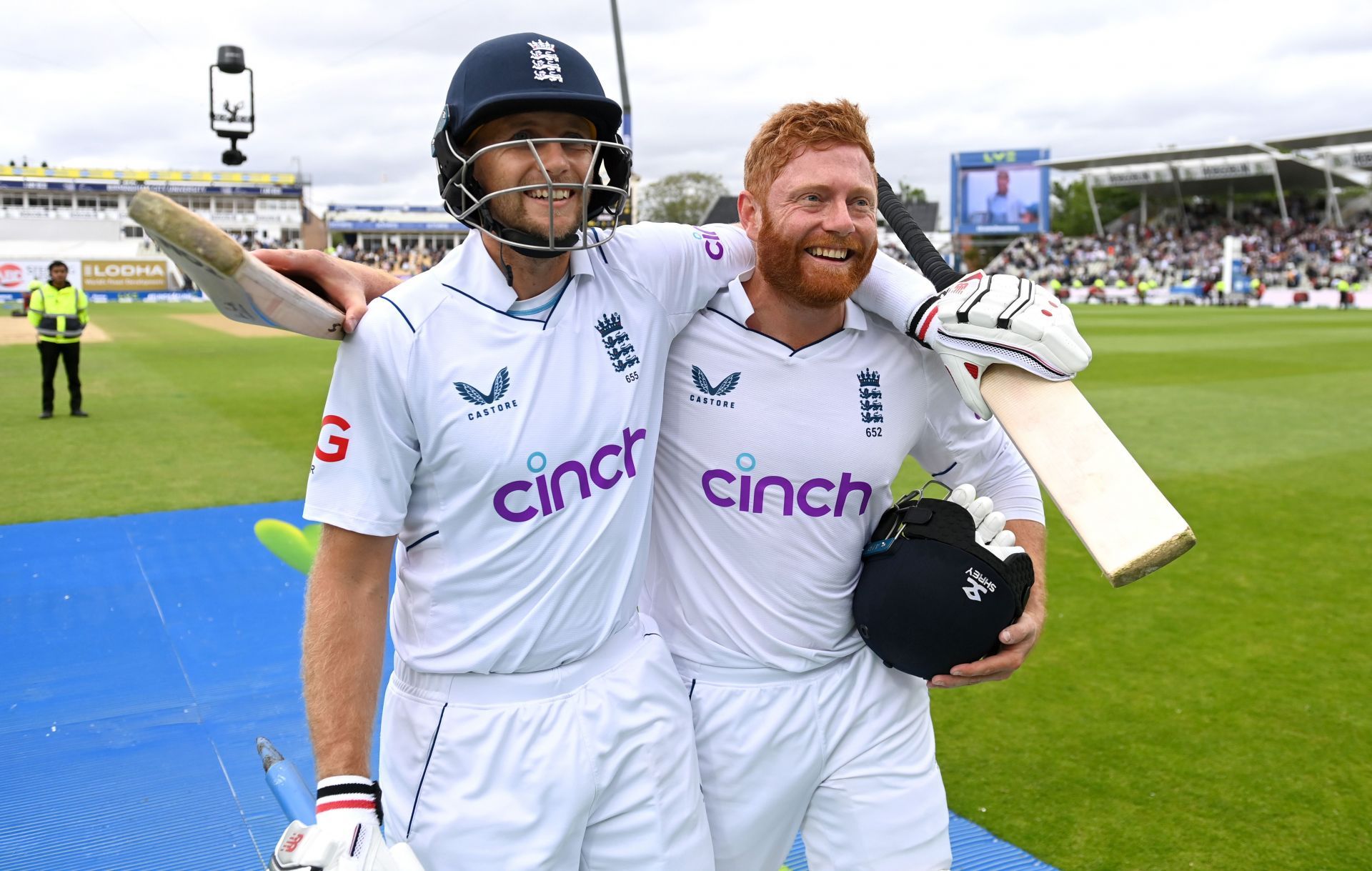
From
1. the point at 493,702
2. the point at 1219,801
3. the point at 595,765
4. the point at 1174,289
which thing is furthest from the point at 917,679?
the point at 1174,289

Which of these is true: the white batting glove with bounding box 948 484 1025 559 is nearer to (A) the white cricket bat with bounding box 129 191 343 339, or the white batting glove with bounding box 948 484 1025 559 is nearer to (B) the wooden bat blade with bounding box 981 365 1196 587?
(B) the wooden bat blade with bounding box 981 365 1196 587

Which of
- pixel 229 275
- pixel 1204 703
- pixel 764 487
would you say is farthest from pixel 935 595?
pixel 1204 703

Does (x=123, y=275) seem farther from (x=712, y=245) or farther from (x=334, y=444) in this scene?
(x=334, y=444)

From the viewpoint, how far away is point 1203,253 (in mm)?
52938

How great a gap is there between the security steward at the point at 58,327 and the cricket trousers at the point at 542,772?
1277cm

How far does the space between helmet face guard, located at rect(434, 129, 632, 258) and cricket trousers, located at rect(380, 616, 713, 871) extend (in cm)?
84

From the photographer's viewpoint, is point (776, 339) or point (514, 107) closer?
point (514, 107)

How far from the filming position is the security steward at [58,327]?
516 inches

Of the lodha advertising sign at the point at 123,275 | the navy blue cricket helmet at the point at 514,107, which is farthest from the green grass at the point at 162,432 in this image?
the lodha advertising sign at the point at 123,275

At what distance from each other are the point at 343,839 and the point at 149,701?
11.9ft

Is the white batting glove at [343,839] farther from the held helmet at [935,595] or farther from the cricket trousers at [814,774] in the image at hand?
the held helmet at [935,595]

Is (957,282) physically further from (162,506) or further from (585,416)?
(162,506)

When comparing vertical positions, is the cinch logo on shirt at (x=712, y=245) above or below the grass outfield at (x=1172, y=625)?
above

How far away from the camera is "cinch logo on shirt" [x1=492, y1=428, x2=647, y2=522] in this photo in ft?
7.13
